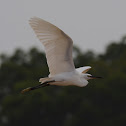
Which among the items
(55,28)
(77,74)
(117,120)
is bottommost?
(117,120)

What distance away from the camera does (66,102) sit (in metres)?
40.5

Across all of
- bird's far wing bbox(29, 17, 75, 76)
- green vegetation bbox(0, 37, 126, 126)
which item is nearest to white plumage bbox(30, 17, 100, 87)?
bird's far wing bbox(29, 17, 75, 76)

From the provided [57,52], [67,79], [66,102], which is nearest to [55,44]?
[57,52]

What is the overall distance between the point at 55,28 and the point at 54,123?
28627mm

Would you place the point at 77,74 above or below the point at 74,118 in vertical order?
above

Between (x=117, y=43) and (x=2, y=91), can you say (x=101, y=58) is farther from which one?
(x=2, y=91)

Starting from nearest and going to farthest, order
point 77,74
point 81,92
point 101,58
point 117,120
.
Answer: point 77,74, point 117,120, point 81,92, point 101,58

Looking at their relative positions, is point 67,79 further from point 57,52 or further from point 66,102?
point 66,102

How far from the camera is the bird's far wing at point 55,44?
11.6 m

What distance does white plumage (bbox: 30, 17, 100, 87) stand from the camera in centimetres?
1163

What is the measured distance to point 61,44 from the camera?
1188 centimetres

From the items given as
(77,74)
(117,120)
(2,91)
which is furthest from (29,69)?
(77,74)

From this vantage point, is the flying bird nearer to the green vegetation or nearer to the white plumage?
the white plumage

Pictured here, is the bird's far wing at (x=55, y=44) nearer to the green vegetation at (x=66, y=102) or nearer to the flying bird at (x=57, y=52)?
the flying bird at (x=57, y=52)
